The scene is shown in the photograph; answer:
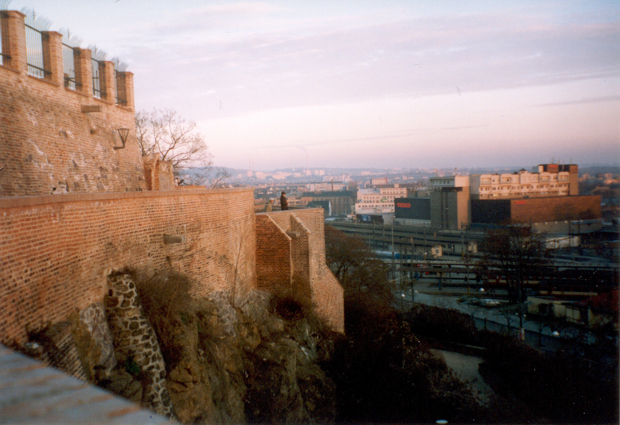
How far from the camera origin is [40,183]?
994 cm

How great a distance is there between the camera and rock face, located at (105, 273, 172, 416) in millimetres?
7125

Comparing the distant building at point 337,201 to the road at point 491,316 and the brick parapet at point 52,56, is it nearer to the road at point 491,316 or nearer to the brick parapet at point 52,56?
the road at point 491,316

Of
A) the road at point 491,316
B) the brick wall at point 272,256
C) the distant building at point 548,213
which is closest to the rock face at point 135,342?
the distant building at point 548,213

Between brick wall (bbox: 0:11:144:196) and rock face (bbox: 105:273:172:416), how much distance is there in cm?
359

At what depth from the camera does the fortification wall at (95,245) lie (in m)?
5.16

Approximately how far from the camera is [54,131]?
1062 cm

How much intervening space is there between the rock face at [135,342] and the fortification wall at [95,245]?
0.31 metres

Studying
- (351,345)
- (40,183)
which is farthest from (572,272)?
(40,183)

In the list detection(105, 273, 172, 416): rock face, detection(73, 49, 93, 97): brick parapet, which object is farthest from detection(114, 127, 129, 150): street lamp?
detection(105, 273, 172, 416): rock face

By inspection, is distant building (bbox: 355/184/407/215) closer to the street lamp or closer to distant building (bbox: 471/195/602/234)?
distant building (bbox: 471/195/602/234)

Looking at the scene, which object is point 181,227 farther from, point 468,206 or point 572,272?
point 468,206

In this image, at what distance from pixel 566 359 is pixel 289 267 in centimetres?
1333

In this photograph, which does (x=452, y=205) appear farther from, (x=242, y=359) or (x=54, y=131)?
(x=54, y=131)

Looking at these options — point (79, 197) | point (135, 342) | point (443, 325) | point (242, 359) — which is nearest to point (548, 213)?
point (242, 359)
